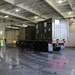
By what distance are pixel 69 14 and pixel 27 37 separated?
8.08m

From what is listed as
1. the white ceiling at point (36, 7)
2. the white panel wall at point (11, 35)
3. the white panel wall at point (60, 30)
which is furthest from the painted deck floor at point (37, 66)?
the white panel wall at point (11, 35)

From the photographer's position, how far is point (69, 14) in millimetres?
25156

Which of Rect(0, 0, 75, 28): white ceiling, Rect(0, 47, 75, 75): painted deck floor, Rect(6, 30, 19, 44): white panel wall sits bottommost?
Rect(0, 47, 75, 75): painted deck floor

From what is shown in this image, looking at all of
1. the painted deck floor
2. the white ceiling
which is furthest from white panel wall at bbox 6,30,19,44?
the painted deck floor

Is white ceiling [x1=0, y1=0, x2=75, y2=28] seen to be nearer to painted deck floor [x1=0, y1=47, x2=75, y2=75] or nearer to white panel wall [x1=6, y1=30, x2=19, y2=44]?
painted deck floor [x1=0, y1=47, x2=75, y2=75]

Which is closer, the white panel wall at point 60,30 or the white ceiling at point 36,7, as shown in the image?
the white ceiling at point 36,7

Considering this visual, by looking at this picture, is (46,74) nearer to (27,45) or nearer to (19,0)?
(19,0)

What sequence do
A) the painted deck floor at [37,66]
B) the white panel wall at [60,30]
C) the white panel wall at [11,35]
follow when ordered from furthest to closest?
1. the white panel wall at [11,35]
2. the white panel wall at [60,30]
3. the painted deck floor at [37,66]

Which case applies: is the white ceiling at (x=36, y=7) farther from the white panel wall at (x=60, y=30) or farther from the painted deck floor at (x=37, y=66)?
the painted deck floor at (x=37, y=66)

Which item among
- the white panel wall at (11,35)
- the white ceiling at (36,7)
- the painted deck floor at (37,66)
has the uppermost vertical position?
the white ceiling at (36,7)

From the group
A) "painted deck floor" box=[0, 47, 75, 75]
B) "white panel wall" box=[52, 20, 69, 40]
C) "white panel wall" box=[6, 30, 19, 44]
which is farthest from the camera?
"white panel wall" box=[6, 30, 19, 44]

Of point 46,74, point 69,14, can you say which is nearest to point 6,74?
point 46,74

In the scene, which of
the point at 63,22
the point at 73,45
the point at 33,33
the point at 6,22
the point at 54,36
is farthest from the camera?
the point at 6,22

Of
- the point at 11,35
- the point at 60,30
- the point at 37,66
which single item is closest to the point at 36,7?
the point at 60,30
